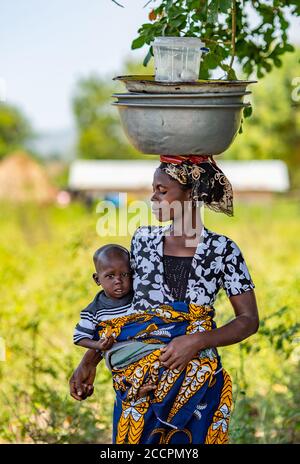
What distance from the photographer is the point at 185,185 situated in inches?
122

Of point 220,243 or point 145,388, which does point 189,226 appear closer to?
point 220,243

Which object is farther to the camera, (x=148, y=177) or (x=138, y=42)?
(x=148, y=177)

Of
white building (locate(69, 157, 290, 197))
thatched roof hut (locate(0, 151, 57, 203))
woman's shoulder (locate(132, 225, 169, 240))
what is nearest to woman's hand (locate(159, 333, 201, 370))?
woman's shoulder (locate(132, 225, 169, 240))

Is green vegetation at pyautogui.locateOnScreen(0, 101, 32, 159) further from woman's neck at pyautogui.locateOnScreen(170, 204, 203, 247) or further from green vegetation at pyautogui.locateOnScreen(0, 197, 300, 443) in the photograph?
woman's neck at pyautogui.locateOnScreen(170, 204, 203, 247)

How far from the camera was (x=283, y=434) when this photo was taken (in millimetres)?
4809

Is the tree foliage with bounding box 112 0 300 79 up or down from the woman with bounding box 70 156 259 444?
up

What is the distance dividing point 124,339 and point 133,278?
0.72 feet

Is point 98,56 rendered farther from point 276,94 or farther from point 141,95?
point 141,95

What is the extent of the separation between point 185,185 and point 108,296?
47 cm

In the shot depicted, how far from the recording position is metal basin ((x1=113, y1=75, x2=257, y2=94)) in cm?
300

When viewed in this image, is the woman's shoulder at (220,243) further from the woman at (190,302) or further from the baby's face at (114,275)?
the baby's face at (114,275)

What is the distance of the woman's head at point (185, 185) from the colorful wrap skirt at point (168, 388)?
0.35m

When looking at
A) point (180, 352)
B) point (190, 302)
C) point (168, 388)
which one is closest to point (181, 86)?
point (190, 302)

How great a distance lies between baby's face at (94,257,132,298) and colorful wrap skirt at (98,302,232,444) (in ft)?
0.32
